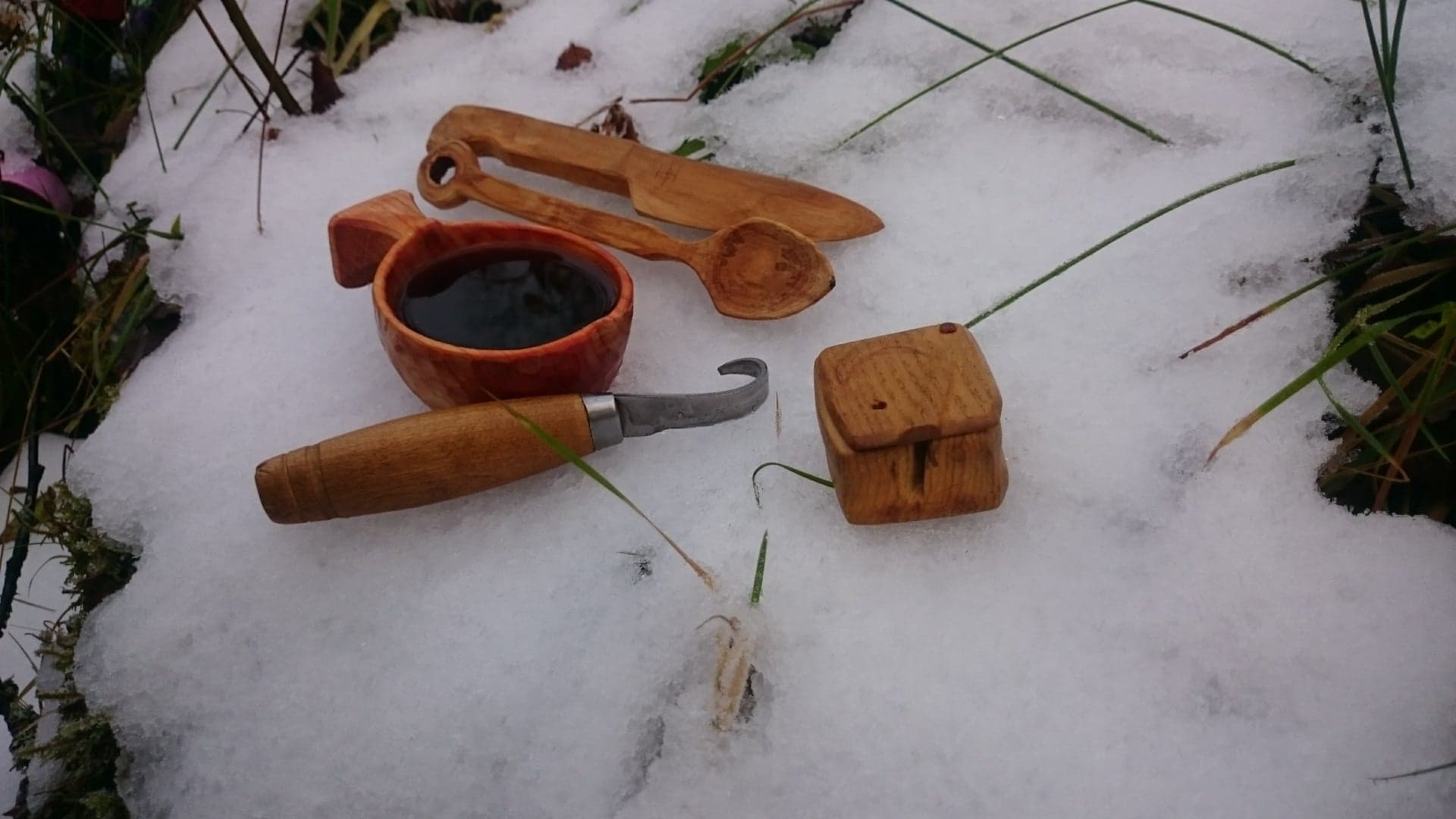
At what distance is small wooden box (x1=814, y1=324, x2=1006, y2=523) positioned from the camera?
0.76 meters

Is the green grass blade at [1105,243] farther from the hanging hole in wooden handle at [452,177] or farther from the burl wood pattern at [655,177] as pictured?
the hanging hole in wooden handle at [452,177]

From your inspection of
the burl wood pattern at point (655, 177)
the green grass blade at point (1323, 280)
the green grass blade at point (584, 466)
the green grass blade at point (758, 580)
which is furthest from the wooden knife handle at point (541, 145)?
the green grass blade at point (1323, 280)

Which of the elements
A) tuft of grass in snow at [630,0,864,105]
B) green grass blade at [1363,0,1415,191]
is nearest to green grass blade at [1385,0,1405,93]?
green grass blade at [1363,0,1415,191]

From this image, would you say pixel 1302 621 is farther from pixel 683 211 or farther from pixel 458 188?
pixel 458 188

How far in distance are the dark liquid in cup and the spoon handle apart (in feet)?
0.32

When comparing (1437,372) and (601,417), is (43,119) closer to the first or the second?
(601,417)

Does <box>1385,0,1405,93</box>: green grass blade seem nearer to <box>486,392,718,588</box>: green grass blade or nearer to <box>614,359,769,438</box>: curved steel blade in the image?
<box>614,359,769,438</box>: curved steel blade

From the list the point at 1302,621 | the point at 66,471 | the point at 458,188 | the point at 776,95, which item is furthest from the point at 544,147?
the point at 1302,621

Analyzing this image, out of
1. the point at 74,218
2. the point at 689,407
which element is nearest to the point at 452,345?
the point at 689,407

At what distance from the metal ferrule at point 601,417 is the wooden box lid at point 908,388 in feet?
0.60

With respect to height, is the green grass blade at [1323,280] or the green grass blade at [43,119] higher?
the green grass blade at [43,119]

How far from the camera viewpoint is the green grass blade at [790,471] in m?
0.83

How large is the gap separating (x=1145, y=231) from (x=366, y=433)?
804 millimetres

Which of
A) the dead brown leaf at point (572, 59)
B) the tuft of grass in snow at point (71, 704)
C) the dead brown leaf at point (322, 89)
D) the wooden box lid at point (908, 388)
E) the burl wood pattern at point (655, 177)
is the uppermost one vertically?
the dead brown leaf at point (322, 89)
